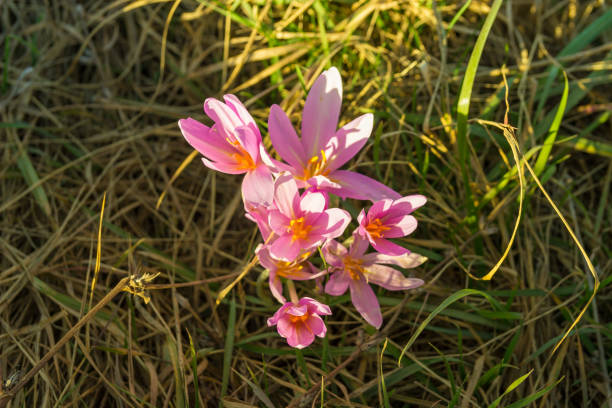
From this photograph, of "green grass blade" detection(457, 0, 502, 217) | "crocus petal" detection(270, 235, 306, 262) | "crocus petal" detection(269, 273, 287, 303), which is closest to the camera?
"crocus petal" detection(270, 235, 306, 262)

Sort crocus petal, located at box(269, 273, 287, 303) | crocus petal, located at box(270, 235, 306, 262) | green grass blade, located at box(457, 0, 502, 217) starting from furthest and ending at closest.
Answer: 1. green grass blade, located at box(457, 0, 502, 217)
2. crocus petal, located at box(269, 273, 287, 303)
3. crocus petal, located at box(270, 235, 306, 262)

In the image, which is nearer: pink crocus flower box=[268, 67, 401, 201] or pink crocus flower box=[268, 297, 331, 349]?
pink crocus flower box=[268, 297, 331, 349]

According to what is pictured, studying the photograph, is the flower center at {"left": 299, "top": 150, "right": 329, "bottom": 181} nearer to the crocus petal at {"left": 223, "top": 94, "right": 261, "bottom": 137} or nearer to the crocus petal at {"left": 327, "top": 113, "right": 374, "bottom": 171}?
the crocus petal at {"left": 327, "top": 113, "right": 374, "bottom": 171}

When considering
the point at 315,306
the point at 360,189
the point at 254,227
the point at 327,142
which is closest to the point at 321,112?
the point at 327,142

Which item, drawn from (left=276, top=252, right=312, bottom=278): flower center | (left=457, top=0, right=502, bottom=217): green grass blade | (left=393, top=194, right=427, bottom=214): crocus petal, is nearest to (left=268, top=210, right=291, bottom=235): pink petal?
(left=276, top=252, right=312, bottom=278): flower center

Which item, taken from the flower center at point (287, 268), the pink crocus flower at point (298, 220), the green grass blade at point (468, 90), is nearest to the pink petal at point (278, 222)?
the pink crocus flower at point (298, 220)

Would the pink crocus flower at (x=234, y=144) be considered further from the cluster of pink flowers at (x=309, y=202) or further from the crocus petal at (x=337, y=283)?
the crocus petal at (x=337, y=283)

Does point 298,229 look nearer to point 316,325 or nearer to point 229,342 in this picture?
point 316,325
